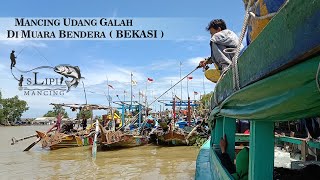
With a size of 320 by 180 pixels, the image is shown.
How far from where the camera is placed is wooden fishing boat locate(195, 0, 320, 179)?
110 centimetres

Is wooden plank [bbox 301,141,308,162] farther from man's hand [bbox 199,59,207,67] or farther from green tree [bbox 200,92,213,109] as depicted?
man's hand [bbox 199,59,207,67]

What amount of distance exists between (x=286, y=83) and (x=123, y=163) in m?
13.2

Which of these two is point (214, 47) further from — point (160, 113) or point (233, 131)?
point (160, 113)

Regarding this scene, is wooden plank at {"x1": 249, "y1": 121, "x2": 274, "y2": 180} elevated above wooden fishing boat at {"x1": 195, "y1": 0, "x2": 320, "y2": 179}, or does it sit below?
below

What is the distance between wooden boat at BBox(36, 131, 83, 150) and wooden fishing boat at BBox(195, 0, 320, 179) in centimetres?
1834

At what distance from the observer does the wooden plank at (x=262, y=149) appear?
1983 millimetres

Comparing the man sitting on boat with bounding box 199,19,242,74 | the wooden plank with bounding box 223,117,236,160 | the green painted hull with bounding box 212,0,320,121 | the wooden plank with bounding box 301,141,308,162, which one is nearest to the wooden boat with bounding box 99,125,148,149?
the wooden plank with bounding box 301,141,308,162

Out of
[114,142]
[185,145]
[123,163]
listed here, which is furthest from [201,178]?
[185,145]

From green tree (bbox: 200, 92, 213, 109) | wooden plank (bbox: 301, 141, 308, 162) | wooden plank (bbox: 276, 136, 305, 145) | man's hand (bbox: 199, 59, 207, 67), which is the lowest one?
wooden plank (bbox: 301, 141, 308, 162)

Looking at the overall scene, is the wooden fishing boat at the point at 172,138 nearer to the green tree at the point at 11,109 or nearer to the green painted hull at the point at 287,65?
the green painted hull at the point at 287,65

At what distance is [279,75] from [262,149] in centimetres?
81

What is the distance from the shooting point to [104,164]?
543 inches

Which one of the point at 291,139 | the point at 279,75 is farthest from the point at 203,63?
the point at 279,75

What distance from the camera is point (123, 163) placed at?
1393cm
